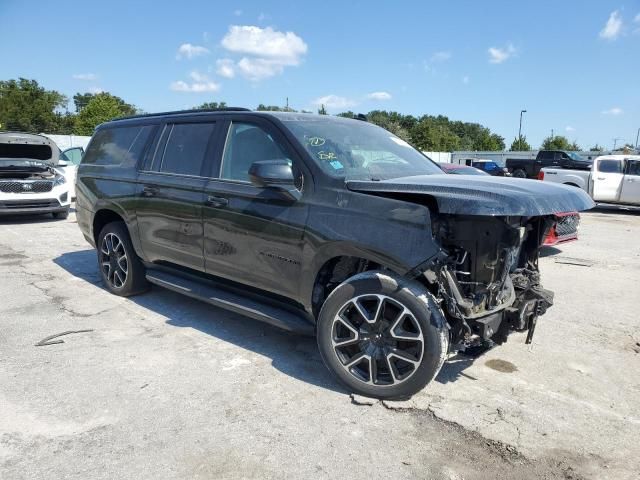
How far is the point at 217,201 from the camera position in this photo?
409cm

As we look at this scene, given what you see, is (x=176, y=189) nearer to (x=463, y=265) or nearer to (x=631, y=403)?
(x=463, y=265)

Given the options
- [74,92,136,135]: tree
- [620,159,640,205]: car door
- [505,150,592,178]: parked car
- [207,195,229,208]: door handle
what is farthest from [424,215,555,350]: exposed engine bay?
[74,92,136,135]: tree

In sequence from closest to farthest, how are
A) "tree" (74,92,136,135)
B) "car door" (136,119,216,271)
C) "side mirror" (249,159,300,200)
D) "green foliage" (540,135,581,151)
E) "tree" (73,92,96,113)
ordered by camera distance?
"side mirror" (249,159,300,200)
"car door" (136,119,216,271)
"tree" (74,92,136,135)
"green foliage" (540,135,581,151)
"tree" (73,92,96,113)

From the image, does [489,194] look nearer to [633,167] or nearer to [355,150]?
[355,150]

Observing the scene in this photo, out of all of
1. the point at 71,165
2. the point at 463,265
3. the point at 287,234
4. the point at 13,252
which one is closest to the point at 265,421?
the point at 287,234

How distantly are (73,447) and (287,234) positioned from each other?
183 cm

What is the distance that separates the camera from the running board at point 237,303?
12.1ft

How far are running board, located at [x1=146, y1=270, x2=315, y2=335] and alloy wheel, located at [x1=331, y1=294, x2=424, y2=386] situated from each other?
364 mm

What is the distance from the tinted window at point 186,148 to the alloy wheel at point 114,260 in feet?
3.88

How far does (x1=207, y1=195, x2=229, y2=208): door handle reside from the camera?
13.2 ft

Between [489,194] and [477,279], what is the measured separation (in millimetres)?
640

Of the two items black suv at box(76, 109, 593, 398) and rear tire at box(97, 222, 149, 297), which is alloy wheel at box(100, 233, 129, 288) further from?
black suv at box(76, 109, 593, 398)

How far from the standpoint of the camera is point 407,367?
3.25 m

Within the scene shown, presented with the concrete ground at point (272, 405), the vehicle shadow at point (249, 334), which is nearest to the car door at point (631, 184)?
the concrete ground at point (272, 405)
